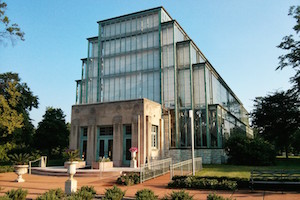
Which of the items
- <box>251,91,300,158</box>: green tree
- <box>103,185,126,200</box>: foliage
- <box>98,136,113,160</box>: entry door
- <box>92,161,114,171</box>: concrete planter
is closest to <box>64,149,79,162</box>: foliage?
<box>92,161,114,171</box>: concrete planter

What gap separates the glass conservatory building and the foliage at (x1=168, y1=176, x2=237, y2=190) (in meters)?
9.52

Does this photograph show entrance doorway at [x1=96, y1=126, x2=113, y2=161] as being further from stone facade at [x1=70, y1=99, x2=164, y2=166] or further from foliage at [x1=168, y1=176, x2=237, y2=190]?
foliage at [x1=168, y1=176, x2=237, y2=190]

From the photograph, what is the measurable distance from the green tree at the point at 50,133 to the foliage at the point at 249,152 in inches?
1148

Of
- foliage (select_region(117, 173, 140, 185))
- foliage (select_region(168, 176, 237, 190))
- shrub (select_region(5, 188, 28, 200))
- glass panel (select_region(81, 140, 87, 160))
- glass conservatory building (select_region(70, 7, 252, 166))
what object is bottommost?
foliage (select_region(117, 173, 140, 185))

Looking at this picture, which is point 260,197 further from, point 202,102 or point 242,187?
point 202,102

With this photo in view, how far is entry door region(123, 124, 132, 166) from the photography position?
79.3 feet

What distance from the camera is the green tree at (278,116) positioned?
3672cm

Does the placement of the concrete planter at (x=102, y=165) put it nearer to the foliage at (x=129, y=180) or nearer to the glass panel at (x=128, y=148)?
the glass panel at (x=128, y=148)

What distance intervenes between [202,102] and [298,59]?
→ 11555 millimetres

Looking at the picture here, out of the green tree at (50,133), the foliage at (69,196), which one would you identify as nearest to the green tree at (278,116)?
the green tree at (50,133)

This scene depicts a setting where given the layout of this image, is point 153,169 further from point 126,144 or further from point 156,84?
point 156,84

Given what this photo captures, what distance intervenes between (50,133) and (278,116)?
36.7 m

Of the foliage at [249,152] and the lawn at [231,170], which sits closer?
the lawn at [231,170]

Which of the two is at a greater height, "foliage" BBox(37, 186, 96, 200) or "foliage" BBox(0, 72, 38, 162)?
"foliage" BBox(0, 72, 38, 162)
